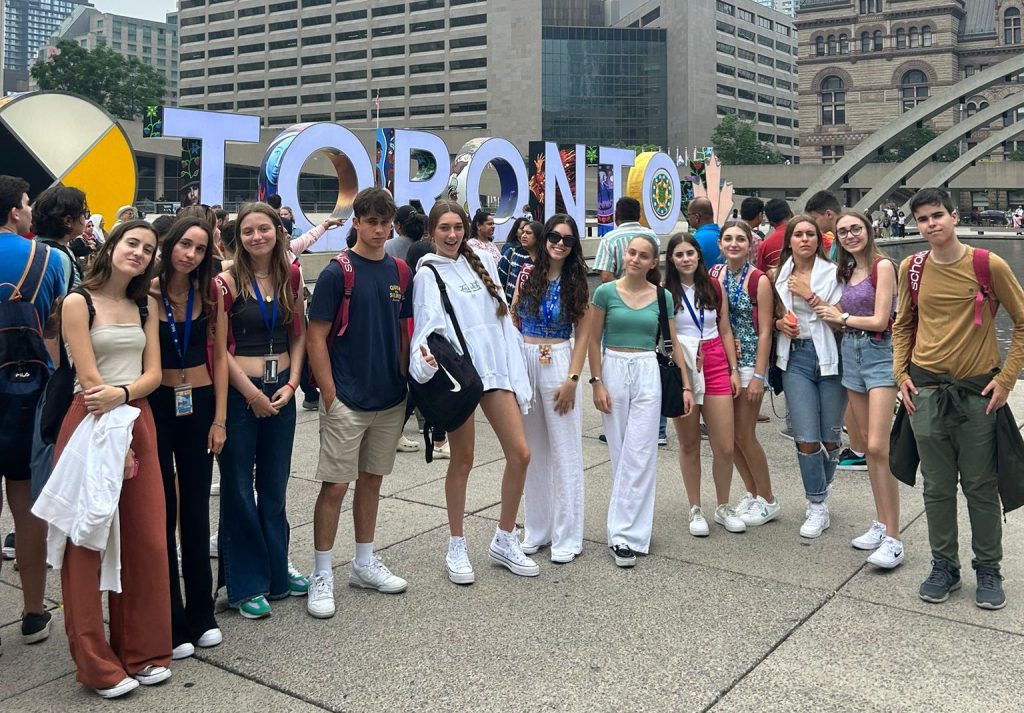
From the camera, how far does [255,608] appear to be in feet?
13.2

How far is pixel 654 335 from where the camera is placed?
493 cm

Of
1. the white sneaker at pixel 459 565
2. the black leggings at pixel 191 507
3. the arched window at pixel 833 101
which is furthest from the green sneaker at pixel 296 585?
the arched window at pixel 833 101

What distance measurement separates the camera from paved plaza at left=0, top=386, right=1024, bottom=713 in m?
3.24

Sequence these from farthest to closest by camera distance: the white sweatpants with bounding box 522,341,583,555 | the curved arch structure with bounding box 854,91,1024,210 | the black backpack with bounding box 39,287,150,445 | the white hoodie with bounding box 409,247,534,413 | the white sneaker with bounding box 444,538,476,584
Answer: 1. the curved arch structure with bounding box 854,91,1024,210
2. the white sweatpants with bounding box 522,341,583,555
3. the white sneaker with bounding box 444,538,476,584
4. the white hoodie with bounding box 409,247,534,413
5. the black backpack with bounding box 39,287,150,445

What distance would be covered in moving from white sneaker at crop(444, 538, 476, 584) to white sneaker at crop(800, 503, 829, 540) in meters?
1.92

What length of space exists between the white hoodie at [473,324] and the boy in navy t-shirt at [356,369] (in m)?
0.12

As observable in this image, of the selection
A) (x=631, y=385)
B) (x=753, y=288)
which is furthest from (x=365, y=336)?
(x=753, y=288)

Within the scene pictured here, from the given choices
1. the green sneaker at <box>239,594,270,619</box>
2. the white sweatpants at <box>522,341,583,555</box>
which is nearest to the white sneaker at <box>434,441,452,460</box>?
the white sweatpants at <box>522,341,583,555</box>

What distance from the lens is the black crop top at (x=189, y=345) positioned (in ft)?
11.9

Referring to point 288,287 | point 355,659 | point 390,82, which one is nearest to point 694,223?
point 288,287

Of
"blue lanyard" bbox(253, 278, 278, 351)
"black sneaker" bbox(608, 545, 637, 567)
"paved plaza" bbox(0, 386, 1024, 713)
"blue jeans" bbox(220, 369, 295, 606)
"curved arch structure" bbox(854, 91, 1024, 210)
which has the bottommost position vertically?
"paved plaza" bbox(0, 386, 1024, 713)

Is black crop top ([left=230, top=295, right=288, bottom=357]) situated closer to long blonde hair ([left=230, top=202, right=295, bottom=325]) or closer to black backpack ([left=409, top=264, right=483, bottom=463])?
long blonde hair ([left=230, top=202, right=295, bottom=325])

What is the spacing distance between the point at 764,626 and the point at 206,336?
2.63 metres

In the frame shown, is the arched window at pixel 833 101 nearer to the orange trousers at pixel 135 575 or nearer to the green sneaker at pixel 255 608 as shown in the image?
the green sneaker at pixel 255 608
